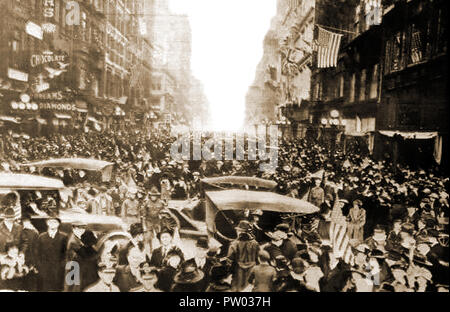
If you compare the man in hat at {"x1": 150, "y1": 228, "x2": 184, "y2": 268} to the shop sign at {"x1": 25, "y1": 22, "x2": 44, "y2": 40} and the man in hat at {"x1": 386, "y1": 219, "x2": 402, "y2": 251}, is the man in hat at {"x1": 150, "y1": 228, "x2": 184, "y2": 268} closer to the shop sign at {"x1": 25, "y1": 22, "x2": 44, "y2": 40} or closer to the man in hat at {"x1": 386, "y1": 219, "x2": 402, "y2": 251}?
the man in hat at {"x1": 386, "y1": 219, "x2": 402, "y2": 251}

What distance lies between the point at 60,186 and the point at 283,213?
4.99 metres

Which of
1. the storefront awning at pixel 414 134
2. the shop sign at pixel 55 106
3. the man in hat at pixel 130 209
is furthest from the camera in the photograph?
the shop sign at pixel 55 106

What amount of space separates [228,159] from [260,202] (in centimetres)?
148

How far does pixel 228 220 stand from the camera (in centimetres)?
748

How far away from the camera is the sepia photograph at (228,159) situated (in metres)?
7.16

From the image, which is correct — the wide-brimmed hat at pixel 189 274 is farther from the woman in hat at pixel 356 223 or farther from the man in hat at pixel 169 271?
the woman in hat at pixel 356 223

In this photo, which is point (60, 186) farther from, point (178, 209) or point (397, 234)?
point (397, 234)

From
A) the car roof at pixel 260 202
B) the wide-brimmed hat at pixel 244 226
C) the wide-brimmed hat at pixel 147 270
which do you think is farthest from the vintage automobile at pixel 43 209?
the wide-brimmed hat at pixel 244 226

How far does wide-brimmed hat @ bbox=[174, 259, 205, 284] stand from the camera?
Answer: 22.7 ft

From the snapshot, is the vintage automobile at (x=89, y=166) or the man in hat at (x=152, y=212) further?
the vintage automobile at (x=89, y=166)

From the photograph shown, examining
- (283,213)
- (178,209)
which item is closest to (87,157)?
(178,209)

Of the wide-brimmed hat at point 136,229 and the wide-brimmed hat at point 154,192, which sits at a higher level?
the wide-brimmed hat at point 154,192

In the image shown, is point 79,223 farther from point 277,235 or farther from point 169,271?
point 277,235

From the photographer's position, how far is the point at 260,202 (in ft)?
24.3
